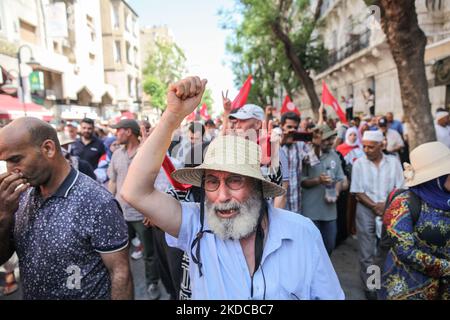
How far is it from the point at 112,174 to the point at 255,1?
13.6m

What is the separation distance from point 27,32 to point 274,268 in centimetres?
1387

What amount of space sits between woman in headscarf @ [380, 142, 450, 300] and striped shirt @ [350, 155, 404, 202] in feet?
4.33

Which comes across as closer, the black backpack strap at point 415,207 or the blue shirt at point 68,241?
the blue shirt at point 68,241

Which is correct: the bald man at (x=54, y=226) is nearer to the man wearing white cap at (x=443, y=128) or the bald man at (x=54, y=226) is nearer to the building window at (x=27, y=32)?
the man wearing white cap at (x=443, y=128)

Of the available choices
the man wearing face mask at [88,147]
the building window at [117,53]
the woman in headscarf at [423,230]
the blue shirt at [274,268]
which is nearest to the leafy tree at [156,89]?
the building window at [117,53]

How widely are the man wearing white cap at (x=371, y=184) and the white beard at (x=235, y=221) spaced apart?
96.0 inches

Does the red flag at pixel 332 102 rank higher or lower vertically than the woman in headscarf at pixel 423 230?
higher

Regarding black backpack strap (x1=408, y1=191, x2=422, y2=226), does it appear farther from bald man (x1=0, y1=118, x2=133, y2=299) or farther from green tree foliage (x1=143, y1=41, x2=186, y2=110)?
green tree foliage (x1=143, y1=41, x2=186, y2=110)

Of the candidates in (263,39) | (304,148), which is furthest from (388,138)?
(263,39)

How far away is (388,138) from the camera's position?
22.9 feet

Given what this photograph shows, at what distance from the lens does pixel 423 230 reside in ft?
6.89

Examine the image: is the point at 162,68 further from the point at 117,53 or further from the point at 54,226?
the point at 54,226

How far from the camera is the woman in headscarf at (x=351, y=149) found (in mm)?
5238
